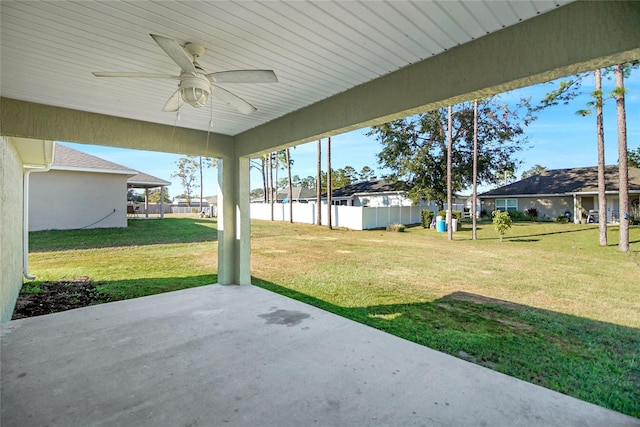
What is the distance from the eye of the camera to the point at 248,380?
99.6 inches

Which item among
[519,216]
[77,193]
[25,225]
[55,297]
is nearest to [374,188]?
[519,216]

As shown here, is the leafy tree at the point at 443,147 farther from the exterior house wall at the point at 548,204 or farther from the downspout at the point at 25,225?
the downspout at the point at 25,225

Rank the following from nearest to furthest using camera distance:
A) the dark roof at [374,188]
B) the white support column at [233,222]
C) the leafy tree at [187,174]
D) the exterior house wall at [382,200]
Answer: the white support column at [233,222], the dark roof at [374,188], the exterior house wall at [382,200], the leafy tree at [187,174]

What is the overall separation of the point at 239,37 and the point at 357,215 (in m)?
15.2

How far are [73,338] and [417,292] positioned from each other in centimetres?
482

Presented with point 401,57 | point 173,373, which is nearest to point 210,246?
point 173,373

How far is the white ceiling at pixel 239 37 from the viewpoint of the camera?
197 centimetres

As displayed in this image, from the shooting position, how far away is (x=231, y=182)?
5.62 meters

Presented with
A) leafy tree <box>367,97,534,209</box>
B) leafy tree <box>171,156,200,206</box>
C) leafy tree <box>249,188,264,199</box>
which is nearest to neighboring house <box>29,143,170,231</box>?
leafy tree <box>367,97,534,209</box>

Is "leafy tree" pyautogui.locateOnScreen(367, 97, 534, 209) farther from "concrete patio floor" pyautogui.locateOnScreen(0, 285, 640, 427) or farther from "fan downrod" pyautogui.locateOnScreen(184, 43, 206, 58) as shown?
"fan downrod" pyautogui.locateOnScreen(184, 43, 206, 58)

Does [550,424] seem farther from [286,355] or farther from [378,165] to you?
[378,165]

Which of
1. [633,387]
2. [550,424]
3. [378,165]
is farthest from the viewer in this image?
[378,165]

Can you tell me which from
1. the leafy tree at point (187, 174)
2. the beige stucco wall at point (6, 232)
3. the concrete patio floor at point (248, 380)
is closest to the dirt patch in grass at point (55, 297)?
the beige stucco wall at point (6, 232)

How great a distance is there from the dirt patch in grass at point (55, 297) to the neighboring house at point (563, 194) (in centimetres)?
2227
